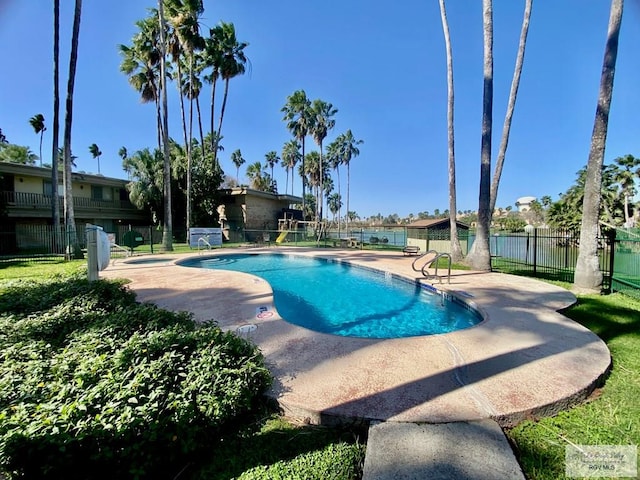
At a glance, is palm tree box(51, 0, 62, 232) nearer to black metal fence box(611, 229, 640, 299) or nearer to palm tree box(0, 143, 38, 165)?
black metal fence box(611, 229, 640, 299)

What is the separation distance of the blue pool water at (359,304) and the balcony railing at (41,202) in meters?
15.0

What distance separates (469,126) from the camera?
16.2 metres

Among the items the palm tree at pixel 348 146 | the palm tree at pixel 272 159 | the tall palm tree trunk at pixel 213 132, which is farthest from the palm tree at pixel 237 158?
the tall palm tree trunk at pixel 213 132

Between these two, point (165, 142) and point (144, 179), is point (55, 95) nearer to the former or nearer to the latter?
point (165, 142)

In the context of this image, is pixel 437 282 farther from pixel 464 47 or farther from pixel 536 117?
pixel 536 117

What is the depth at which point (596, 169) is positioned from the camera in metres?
6.62

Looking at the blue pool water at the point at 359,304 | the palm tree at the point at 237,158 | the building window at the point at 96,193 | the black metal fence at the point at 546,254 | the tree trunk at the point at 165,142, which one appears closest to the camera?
the blue pool water at the point at 359,304

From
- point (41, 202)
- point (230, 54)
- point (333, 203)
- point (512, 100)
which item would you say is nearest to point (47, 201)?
point (41, 202)

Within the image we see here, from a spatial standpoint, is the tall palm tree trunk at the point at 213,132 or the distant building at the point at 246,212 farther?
the distant building at the point at 246,212

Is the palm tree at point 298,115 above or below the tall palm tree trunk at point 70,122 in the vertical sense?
above

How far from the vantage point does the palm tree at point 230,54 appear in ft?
66.3

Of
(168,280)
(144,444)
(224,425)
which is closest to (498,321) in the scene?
(224,425)

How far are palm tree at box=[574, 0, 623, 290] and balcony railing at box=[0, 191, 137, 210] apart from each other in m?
22.9

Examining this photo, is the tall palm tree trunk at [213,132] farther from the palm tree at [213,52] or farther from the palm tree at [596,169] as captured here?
the palm tree at [596,169]
